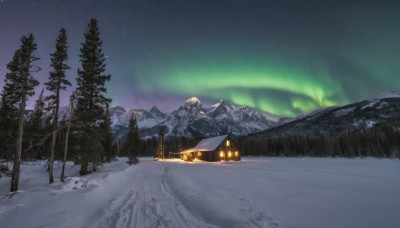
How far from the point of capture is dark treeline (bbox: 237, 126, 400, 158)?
8575 cm

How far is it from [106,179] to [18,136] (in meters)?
7.48

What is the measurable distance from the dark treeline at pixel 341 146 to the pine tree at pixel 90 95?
9426 cm

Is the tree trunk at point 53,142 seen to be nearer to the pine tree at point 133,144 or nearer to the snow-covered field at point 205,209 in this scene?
the snow-covered field at point 205,209

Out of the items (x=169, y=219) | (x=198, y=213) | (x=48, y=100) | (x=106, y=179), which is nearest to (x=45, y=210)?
(x=169, y=219)

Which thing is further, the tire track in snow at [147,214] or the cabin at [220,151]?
the cabin at [220,151]

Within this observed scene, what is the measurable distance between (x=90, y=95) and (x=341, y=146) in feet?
366

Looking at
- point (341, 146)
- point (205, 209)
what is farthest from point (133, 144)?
point (341, 146)

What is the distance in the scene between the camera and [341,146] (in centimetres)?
9994

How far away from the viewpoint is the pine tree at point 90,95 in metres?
22.6

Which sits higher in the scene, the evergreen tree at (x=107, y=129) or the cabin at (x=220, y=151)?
the evergreen tree at (x=107, y=129)

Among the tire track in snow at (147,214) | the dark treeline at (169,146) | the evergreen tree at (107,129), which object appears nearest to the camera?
the tire track in snow at (147,214)

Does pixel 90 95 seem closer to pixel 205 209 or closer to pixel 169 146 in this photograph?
pixel 205 209

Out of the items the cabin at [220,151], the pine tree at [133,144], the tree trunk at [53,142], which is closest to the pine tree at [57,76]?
the tree trunk at [53,142]

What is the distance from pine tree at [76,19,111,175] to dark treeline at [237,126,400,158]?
309ft
